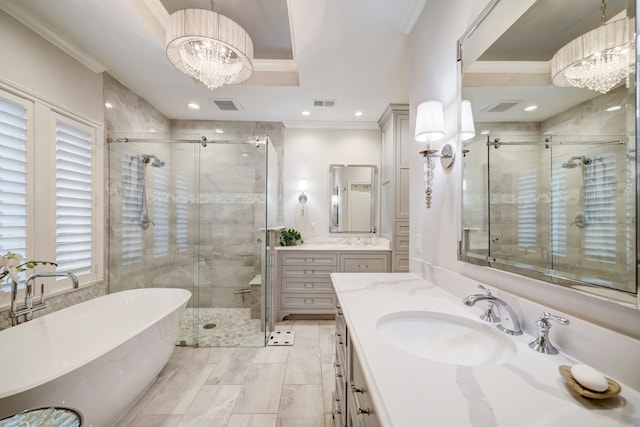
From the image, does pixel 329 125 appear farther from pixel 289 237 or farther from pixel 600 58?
pixel 600 58

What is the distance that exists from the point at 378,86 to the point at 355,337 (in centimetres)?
266

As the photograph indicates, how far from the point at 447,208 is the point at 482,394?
3.35 feet

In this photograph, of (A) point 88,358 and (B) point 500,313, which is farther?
(A) point 88,358

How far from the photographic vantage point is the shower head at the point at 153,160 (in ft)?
9.48

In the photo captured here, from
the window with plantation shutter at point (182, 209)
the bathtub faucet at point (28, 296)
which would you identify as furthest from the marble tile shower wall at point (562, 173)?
the window with plantation shutter at point (182, 209)

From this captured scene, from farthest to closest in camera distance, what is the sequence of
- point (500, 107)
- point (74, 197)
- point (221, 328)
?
point (221, 328) < point (74, 197) < point (500, 107)

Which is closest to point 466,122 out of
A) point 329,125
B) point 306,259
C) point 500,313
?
point 500,313

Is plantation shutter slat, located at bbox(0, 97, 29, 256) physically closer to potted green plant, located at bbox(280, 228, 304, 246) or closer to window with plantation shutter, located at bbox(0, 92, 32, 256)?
window with plantation shutter, located at bbox(0, 92, 32, 256)

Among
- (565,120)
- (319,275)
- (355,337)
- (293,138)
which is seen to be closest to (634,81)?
(565,120)

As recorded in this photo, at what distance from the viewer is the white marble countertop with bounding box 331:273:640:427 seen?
0.46 m

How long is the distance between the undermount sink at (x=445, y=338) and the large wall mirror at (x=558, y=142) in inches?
9.9

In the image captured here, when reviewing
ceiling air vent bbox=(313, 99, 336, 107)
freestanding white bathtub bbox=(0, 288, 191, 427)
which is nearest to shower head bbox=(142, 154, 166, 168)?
freestanding white bathtub bbox=(0, 288, 191, 427)

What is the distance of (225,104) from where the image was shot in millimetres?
3168

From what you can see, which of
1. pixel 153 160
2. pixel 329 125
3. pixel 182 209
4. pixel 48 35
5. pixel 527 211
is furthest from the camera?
pixel 329 125
